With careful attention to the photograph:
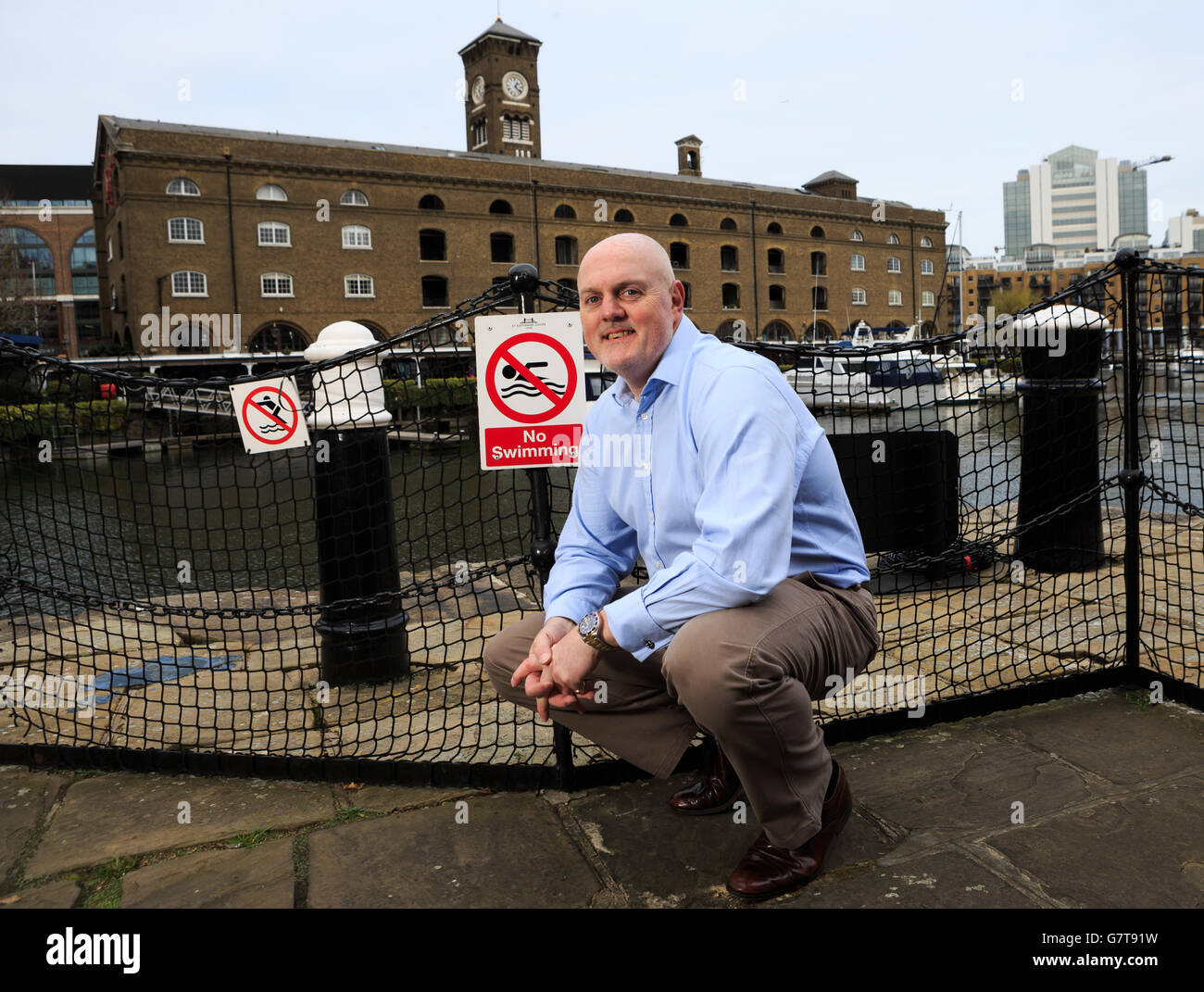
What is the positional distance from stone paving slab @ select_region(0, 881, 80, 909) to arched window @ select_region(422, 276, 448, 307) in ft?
131

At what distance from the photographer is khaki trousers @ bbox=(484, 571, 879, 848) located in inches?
77.5

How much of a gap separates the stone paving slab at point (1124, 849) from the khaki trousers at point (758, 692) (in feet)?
1.78

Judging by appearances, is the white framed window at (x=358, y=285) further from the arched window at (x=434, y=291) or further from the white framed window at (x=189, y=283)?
the white framed window at (x=189, y=283)

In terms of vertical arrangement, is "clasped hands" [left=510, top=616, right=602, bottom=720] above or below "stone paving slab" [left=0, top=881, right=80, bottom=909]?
above

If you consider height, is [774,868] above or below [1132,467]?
below

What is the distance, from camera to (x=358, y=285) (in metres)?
39.1

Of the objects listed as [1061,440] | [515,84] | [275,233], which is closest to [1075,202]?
[515,84]

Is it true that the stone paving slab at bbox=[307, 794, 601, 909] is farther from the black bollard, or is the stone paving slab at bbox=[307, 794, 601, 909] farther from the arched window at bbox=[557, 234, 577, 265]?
the arched window at bbox=[557, 234, 577, 265]

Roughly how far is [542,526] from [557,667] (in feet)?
2.41

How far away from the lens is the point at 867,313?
54.1 m

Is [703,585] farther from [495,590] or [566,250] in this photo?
[566,250]

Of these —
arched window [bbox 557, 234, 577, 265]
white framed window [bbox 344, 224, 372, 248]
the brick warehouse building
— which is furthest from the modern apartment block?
white framed window [bbox 344, 224, 372, 248]

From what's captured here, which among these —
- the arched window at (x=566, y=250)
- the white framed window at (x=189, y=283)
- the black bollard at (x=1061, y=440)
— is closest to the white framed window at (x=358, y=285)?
the white framed window at (x=189, y=283)
